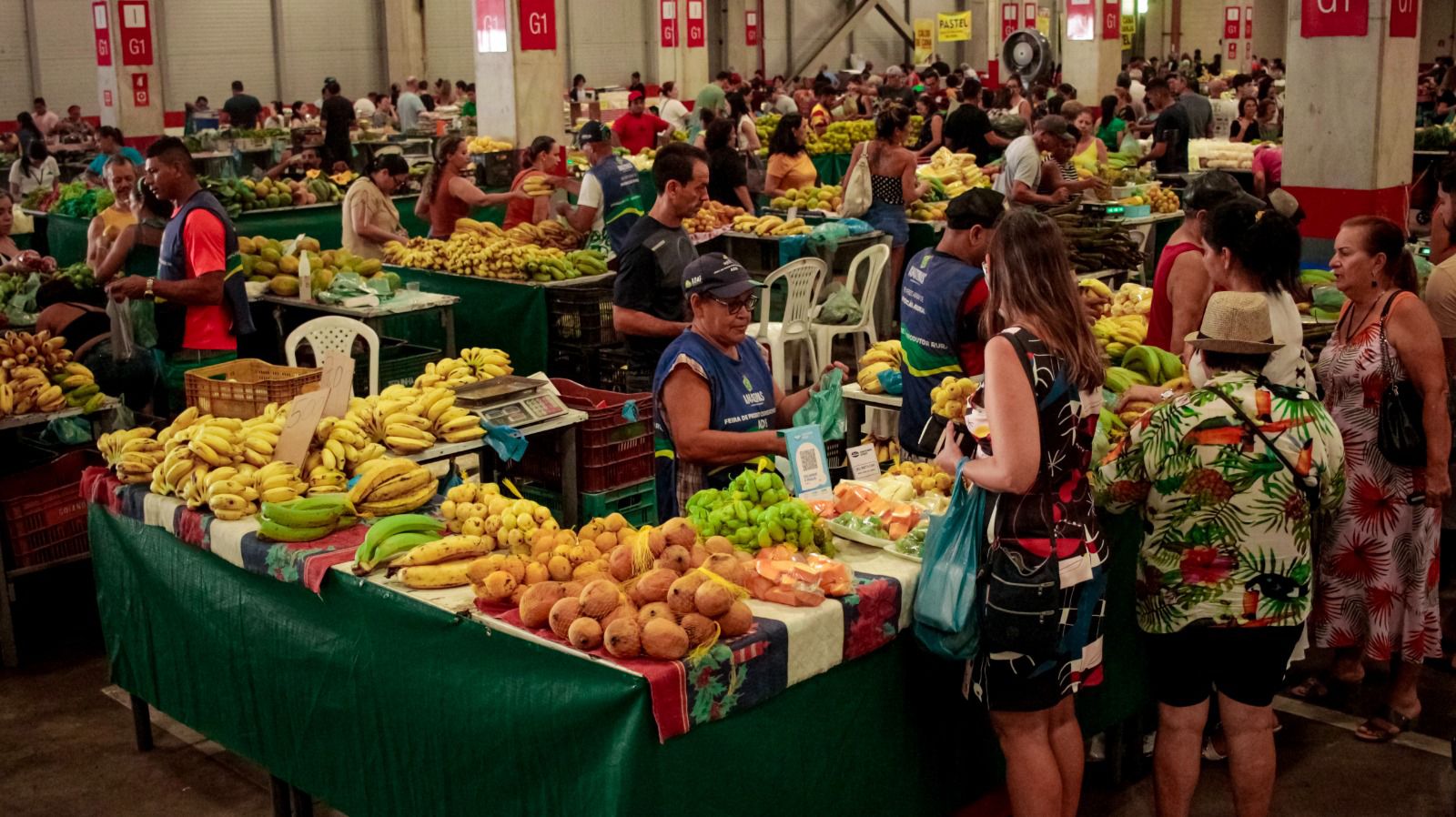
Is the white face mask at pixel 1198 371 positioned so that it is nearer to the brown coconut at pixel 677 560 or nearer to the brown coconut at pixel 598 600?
the brown coconut at pixel 677 560

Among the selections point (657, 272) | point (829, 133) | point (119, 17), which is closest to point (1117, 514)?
point (657, 272)

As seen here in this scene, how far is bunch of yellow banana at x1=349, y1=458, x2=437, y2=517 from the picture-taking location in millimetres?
4250

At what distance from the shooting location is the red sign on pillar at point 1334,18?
27.7 ft

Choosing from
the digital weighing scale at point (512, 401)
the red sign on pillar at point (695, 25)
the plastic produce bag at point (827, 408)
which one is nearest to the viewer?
the plastic produce bag at point (827, 408)

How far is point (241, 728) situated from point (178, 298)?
2784 millimetres

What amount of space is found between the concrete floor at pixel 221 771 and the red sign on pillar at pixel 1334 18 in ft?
14.7

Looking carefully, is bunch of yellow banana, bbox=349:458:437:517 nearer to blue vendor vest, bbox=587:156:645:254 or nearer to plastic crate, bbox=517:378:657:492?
plastic crate, bbox=517:378:657:492

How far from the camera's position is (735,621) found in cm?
318

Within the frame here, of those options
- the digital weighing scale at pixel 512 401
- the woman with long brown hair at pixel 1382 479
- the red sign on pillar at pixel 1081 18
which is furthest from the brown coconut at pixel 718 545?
the red sign on pillar at pixel 1081 18

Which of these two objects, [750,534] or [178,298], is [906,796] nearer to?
[750,534]

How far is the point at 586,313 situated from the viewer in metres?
8.49

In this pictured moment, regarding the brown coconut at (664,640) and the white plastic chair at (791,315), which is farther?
the white plastic chair at (791,315)

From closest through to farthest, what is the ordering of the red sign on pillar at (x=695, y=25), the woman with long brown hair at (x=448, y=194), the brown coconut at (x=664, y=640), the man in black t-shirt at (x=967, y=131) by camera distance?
the brown coconut at (x=664, y=640), the woman with long brown hair at (x=448, y=194), the man in black t-shirt at (x=967, y=131), the red sign on pillar at (x=695, y=25)

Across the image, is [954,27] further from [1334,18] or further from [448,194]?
[1334,18]
